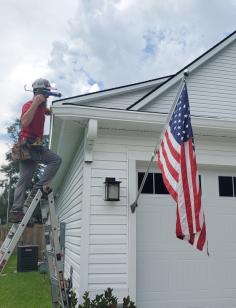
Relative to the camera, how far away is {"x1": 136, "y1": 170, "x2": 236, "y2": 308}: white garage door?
5242 millimetres

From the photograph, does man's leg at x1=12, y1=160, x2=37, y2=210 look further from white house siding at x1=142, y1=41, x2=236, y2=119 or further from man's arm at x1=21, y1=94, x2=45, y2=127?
white house siding at x1=142, y1=41, x2=236, y2=119

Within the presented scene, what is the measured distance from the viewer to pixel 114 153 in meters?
5.41

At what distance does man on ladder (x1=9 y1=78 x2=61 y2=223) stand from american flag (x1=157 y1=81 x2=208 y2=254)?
125 centimetres

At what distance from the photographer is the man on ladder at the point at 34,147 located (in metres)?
3.87

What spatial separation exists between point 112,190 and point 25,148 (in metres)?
1.62

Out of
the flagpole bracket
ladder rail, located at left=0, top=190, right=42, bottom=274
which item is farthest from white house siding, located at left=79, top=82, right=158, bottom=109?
ladder rail, located at left=0, top=190, right=42, bottom=274

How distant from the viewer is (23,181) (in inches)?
153

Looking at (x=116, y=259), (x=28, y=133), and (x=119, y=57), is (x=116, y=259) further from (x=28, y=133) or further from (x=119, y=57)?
(x=119, y=57)

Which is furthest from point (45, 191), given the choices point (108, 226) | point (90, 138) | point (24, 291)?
point (24, 291)

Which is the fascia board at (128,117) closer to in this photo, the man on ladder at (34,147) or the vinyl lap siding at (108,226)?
the vinyl lap siding at (108,226)

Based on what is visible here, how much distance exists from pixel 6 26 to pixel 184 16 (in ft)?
13.5

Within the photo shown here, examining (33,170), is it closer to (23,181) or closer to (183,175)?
(23,181)

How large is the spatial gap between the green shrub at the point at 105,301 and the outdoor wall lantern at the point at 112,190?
3.97 ft

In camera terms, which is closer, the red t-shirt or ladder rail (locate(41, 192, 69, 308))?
ladder rail (locate(41, 192, 69, 308))
